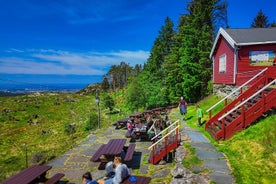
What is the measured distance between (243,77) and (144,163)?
30.6 feet

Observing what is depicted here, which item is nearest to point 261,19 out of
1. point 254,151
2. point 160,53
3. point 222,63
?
point 160,53

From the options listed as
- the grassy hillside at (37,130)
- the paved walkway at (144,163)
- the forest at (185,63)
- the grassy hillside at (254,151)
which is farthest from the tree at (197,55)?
the grassy hillside at (254,151)

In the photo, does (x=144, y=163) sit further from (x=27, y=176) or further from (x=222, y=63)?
(x=222, y=63)

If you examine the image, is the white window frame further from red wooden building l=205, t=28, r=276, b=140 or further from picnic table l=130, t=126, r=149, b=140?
picnic table l=130, t=126, r=149, b=140

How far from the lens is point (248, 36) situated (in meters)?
16.0

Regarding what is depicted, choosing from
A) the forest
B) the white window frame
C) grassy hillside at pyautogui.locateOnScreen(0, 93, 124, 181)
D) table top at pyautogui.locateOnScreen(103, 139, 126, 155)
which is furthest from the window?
grassy hillside at pyautogui.locateOnScreen(0, 93, 124, 181)

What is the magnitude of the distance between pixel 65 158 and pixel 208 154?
21.8 ft

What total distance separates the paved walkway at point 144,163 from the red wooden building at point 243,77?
1.13 metres

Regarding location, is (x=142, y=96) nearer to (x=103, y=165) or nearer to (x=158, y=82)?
(x=158, y=82)

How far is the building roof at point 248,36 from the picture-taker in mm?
14562

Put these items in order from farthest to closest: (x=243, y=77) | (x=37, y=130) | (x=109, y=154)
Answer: (x=37, y=130)
(x=243, y=77)
(x=109, y=154)

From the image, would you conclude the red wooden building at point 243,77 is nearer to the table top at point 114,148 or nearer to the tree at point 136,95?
the table top at point 114,148

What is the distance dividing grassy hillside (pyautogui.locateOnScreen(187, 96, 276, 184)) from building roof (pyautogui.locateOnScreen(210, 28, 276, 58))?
678 cm

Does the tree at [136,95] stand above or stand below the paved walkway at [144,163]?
above
